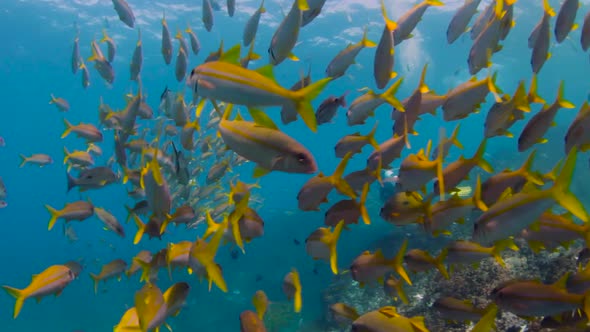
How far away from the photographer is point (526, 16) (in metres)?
30.4

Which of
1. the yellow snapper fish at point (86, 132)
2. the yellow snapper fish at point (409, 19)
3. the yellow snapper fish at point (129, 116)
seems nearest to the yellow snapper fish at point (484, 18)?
the yellow snapper fish at point (409, 19)

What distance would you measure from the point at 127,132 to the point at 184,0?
2556cm

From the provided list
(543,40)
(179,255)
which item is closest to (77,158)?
(179,255)

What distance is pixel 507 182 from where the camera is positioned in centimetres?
295

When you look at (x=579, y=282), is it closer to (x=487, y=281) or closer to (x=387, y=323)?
(x=387, y=323)

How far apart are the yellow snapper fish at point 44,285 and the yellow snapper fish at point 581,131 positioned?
5402mm

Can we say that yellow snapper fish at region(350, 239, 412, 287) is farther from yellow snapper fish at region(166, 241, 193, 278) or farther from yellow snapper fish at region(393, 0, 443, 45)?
yellow snapper fish at region(393, 0, 443, 45)

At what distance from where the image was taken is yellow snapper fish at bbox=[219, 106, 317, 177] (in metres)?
2.29

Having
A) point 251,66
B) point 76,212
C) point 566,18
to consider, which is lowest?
point 251,66

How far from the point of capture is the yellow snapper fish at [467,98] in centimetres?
314

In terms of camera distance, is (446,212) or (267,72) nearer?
(267,72)

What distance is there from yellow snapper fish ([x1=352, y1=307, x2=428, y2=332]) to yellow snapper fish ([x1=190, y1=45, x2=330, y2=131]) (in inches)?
52.6

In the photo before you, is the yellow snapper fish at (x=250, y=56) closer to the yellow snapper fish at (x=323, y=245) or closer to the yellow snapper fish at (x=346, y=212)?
the yellow snapper fish at (x=346, y=212)

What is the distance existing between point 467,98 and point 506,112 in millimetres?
353
